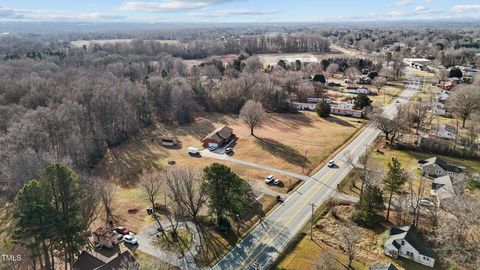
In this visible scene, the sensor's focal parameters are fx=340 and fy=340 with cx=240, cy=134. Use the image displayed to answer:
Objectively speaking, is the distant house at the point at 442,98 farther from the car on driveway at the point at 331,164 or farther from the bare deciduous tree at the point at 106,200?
the bare deciduous tree at the point at 106,200

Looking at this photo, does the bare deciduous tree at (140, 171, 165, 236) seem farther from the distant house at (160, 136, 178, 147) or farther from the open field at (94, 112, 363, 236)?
the distant house at (160, 136, 178, 147)

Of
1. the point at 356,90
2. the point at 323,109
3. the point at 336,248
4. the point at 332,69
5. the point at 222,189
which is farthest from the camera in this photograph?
the point at 332,69

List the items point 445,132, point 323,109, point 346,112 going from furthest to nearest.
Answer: point 346,112 < point 323,109 < point 445,132

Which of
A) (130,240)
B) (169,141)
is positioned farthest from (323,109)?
(130,240)

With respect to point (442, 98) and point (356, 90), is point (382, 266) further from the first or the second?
point (356, 90)

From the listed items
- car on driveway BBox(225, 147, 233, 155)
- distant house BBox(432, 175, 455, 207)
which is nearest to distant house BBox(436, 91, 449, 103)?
distant house BBox(432, 175, 455, 207)
